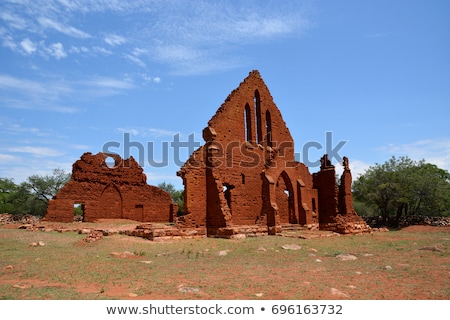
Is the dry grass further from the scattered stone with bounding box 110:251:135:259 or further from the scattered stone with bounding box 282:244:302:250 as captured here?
the scattered stone with bounding box 282:244:302:250

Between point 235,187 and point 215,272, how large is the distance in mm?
10657

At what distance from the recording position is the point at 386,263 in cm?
1007

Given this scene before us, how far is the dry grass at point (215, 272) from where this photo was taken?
21.8 feet

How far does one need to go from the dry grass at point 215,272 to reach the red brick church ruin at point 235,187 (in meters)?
3.80

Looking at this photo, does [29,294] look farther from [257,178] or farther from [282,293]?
[257,178]

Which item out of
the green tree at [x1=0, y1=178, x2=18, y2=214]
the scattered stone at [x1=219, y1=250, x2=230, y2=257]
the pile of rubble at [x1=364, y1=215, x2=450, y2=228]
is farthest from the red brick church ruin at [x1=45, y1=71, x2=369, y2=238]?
the green tree at [x1=0, y1=178, x2=18, y2=214]

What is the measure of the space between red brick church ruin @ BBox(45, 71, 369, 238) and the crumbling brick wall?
0.07 m

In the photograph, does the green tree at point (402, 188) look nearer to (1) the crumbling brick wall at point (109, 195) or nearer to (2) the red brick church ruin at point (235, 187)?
(2) the red brick church ruin at point (235, 187)

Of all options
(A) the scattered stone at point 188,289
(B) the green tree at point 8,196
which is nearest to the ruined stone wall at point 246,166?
(A) the scattered stone at point 188,289

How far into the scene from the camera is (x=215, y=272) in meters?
8.77

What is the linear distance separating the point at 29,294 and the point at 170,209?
24593mm

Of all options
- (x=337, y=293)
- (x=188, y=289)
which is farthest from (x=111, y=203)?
(x=337, y=293)

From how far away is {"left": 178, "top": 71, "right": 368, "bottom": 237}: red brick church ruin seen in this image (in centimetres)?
1748

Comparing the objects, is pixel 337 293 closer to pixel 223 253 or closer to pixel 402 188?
pixel 223 253
